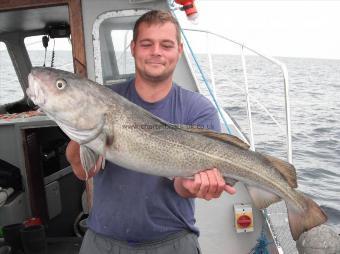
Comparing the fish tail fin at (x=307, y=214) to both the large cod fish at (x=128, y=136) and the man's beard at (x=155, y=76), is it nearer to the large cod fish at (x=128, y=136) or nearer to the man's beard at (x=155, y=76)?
the large cod fish at (x=128, y=136)

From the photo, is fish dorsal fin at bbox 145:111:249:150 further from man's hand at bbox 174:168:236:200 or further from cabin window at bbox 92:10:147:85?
cabin window at bbox 92:10:147:85

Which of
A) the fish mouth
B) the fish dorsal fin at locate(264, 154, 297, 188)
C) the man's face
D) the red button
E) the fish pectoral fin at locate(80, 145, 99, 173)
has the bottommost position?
the red button

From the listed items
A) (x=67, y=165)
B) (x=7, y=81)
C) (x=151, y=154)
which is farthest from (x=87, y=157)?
(x=7, y=81)

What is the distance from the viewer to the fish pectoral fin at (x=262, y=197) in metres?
2.94

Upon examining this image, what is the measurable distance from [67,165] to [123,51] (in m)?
2.79

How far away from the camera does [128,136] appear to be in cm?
253

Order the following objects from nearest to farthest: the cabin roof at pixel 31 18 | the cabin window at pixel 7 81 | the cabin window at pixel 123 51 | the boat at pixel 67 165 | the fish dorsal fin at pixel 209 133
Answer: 1. the fish dorsal fin at pixel 209 133
2. the boat at pixel 67 165
3. the cabin window at pixel 123 51
4. the cabin roof at pixel 31 18
5. the cabin window at pixel 7 81

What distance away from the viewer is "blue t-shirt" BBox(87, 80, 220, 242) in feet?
8.99

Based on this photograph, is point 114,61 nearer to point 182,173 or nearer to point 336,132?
point 182,173

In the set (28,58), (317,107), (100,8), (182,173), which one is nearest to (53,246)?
(100,8)

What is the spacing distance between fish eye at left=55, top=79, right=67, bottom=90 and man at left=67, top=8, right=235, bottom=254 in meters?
0.45

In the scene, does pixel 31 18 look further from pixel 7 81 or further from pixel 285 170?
pixel 285 170

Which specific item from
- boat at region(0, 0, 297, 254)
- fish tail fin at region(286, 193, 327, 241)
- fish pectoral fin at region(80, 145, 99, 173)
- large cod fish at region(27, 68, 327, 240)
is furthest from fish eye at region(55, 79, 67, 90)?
boat at region(0, 0, 297, 254)

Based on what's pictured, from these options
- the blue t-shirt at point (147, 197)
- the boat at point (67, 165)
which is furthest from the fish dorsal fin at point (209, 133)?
the boat at point (67, 165)
